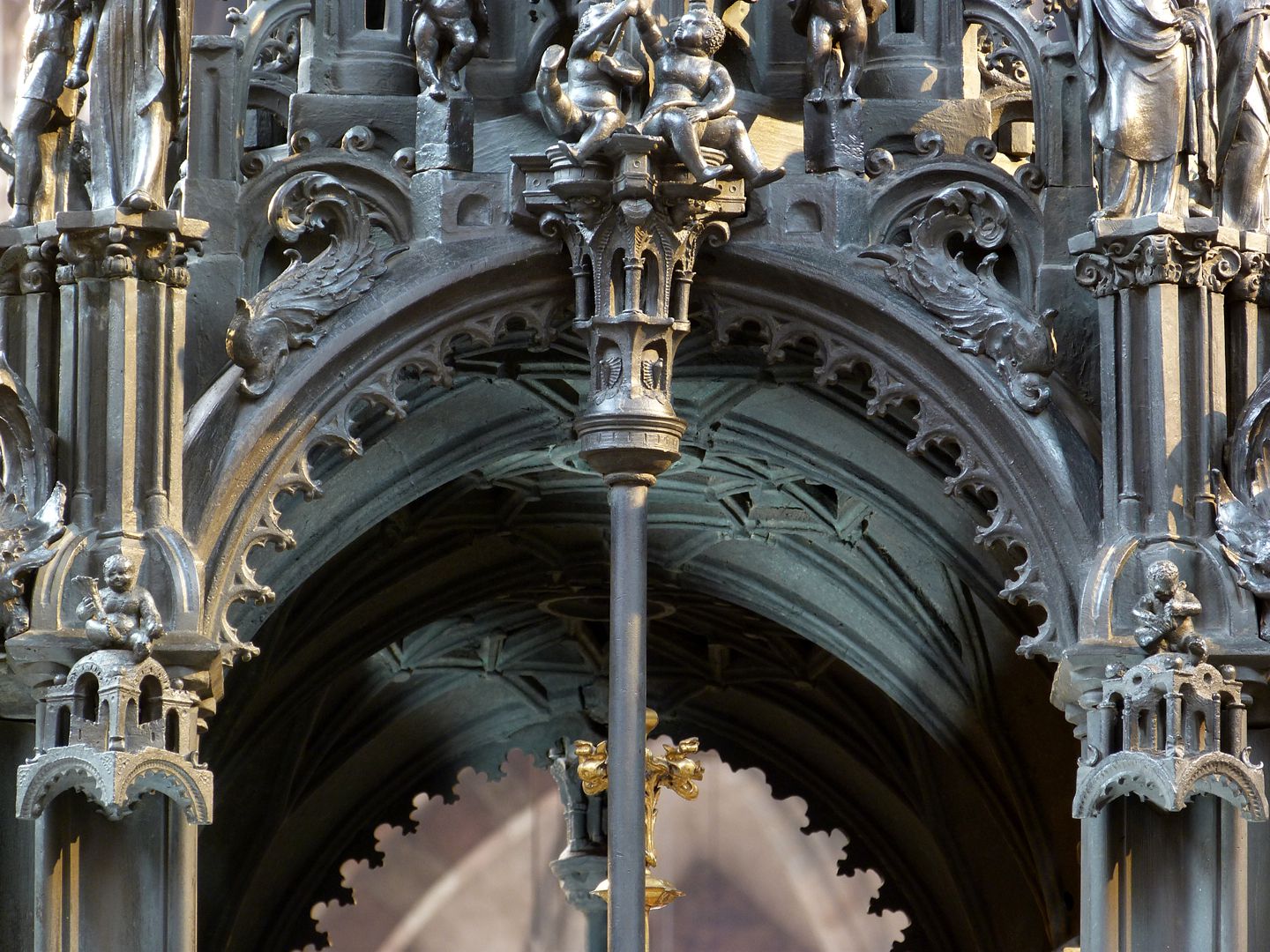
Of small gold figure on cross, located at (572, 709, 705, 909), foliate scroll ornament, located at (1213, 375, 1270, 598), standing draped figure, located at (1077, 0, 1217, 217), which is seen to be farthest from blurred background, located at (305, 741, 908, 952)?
standing draped figure, located at (1077, 0, 1217, 217)

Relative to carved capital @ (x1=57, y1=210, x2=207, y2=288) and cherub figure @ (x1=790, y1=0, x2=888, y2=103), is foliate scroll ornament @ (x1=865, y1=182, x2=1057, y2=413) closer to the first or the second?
cherub figure @ (x1=790, y1=0, x2=888, y2=103)

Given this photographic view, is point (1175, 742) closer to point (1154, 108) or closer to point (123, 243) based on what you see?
point (1154, 108)

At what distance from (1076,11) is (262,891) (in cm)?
956

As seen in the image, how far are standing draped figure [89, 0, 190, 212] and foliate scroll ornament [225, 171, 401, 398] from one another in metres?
0.65

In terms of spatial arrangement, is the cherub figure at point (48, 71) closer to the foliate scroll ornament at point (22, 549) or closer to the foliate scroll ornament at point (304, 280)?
the foliate scroll ornament at point (304, 280)

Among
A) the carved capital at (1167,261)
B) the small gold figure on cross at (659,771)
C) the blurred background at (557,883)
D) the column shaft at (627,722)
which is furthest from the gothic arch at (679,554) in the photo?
the blurred background at (557,883)

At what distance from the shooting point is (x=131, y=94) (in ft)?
52.8

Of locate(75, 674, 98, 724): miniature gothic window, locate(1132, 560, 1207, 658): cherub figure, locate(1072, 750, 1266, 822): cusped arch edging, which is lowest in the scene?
locate(1072, 750, 1266, 822): cusped arch edging

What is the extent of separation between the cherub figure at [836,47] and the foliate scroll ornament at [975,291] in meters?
0.73

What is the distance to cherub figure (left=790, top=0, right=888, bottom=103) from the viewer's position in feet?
55.0

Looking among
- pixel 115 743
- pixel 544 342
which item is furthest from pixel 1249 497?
pixel 115 743

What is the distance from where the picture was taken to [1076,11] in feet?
53.4

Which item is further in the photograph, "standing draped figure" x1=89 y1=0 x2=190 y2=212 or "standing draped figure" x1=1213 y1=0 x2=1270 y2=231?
"standing draped figure" x1=1213 y1=0 x2=1270 y2=231

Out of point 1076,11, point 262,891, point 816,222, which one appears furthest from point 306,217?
point 262,891
